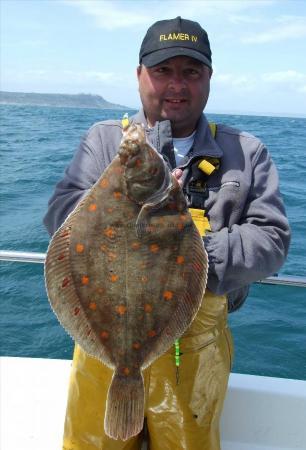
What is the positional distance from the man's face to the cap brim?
42mm

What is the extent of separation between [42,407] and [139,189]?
7.55ft

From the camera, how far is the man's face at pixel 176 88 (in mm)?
2729

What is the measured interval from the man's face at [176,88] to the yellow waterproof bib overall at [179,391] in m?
0.59

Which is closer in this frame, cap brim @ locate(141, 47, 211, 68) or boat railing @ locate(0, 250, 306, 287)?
cap brim @ locate(141, 47, 211, 68)

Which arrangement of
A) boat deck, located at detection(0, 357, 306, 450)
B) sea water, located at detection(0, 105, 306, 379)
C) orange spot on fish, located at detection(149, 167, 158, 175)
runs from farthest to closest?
sea water, located at detection(0, 105, 306, 379) → boat deck, located at detection(0, 357, 306, 450) → orange spot on fish, located at detection(149, 167, 158, 175)

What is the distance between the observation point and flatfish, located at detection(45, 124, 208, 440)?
6.72 ft

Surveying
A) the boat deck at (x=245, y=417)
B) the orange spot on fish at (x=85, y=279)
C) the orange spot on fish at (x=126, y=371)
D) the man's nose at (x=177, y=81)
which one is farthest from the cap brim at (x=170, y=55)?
the boat deck at (x=245, y=417)

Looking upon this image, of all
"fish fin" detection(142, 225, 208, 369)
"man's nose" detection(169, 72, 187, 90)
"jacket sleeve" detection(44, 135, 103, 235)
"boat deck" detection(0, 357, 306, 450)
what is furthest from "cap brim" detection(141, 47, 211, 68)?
"boat deck" detection(0, 357, 306, 450)

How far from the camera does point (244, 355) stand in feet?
20.3

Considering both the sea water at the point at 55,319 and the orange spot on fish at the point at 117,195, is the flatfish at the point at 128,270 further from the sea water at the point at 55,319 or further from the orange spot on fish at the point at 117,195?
the sea water at the point at 55,319

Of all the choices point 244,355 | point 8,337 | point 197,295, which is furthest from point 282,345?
point 197,295

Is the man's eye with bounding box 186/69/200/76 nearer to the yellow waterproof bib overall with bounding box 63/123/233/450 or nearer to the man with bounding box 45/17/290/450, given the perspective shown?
the man with bounding box 45/17/290/450

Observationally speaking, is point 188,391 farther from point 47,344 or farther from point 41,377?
point 47,344

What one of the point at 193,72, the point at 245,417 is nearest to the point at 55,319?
the point at 245,417
